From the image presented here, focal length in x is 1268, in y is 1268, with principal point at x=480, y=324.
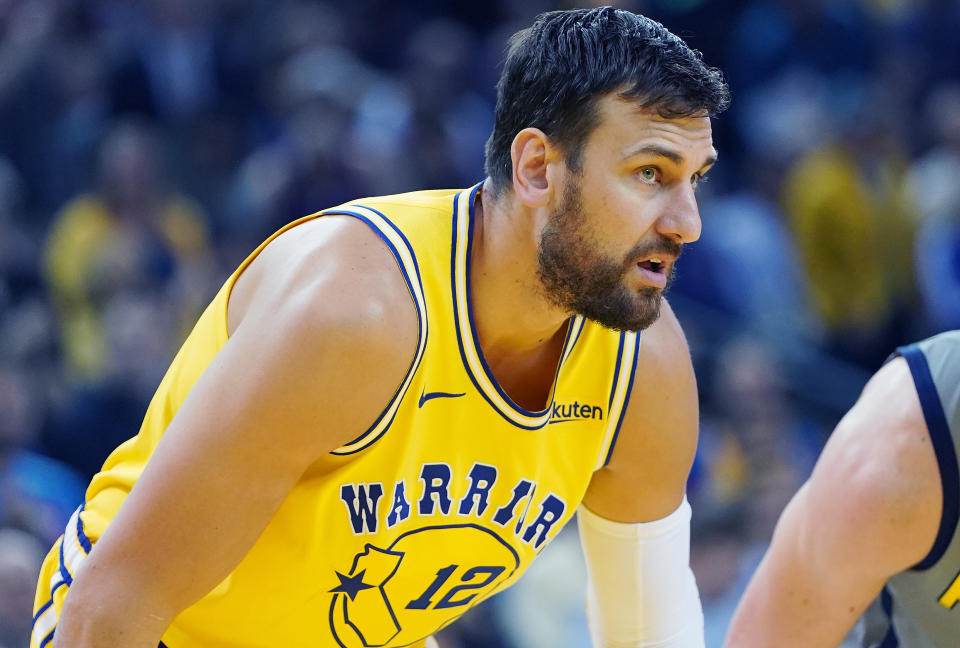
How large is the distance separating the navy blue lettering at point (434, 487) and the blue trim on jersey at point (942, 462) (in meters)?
0.87

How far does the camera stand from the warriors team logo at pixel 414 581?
7.47 ft

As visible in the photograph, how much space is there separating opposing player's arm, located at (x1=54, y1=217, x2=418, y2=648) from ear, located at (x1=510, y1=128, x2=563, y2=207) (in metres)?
0.41

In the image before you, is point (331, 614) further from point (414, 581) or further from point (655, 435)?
point (655, 435)

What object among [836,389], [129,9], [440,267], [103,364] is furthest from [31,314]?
[440,267]

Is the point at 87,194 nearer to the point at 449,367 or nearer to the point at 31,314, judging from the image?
the point at 31,314

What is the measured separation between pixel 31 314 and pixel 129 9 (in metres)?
2.27

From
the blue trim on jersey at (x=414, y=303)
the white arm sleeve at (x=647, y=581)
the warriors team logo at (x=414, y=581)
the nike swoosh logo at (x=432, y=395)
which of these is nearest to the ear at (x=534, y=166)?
the blue trim on jersey at (x=414, y=303)

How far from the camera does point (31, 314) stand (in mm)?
6277

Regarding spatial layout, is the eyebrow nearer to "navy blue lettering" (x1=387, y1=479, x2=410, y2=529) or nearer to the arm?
the arm

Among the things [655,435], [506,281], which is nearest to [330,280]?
[506,281]

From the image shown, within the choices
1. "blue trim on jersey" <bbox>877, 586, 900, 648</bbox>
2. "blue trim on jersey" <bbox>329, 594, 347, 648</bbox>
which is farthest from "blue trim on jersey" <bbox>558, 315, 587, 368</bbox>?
"blue trim on jersey" <bbox>877, 586, 900, 648</bbox>

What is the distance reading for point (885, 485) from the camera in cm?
229

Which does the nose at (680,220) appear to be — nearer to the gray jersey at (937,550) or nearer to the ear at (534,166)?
the ear at (534,166)

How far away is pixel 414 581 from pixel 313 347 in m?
0.58
